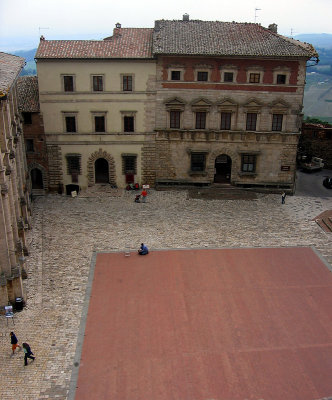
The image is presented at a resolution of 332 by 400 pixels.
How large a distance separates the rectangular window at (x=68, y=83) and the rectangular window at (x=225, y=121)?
640 inches

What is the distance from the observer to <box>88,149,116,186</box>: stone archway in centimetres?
4981

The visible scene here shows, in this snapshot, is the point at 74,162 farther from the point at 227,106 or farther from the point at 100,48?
the point at 227,106

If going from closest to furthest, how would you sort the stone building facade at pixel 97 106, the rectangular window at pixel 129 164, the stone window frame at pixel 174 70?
the stone building facade at pixel 97 106, the stone window frame at pixel 174 70, the rectangular window at pixel 129 164

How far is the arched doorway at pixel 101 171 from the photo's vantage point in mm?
51284

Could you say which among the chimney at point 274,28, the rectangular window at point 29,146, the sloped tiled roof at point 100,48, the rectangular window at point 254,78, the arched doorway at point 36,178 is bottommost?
the arched doorway at point 36,178

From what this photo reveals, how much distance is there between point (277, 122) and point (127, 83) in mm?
16634

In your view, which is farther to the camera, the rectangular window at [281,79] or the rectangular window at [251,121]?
the rectangular window at [251,121]

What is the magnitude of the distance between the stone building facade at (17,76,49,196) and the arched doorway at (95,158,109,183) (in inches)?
216

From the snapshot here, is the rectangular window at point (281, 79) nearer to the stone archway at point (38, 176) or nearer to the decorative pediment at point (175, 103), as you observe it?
the decorative pediment at point (175, 103)

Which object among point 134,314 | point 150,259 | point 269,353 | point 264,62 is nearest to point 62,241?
point 150,259

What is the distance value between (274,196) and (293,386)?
28.8 meters

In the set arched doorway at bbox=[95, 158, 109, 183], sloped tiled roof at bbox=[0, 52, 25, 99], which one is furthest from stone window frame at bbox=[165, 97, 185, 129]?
sloped tiled roof at bbox=[0, 52, 25, 99]

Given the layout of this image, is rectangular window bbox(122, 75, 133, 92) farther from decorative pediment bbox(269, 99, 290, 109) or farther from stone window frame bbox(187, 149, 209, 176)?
decorative pediment bbox(269, 99, 290, 109)

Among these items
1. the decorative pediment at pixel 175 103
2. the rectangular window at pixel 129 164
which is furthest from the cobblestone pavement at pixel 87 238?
the decorative pediment at pixel 175 103
